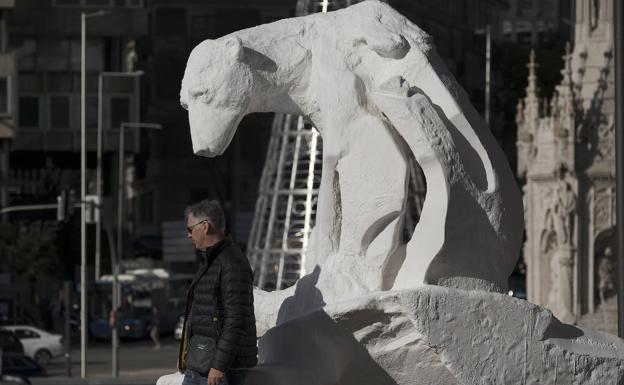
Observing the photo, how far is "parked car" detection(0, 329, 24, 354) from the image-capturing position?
47.2m

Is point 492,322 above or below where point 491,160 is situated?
below

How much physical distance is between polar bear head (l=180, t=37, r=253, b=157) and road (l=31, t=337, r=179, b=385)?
72.4ft

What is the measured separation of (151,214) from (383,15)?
3268 inches

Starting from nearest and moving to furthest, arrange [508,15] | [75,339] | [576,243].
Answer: [576,243] < [75,339] < [508,15]

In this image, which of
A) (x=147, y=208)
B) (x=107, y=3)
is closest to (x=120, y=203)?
(x=107, y=3)

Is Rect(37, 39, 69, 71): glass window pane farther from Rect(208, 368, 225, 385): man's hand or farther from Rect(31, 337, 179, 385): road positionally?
Rect(208, 368, 225, 385): man's hand

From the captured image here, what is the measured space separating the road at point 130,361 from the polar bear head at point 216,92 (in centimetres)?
2207

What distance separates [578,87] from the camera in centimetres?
5453

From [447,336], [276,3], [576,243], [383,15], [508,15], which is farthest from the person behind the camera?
[508,15]

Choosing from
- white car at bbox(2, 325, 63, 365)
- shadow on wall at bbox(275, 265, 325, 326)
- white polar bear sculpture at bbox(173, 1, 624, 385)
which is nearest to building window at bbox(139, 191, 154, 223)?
white car at bbox(2, 325, 63, 365)

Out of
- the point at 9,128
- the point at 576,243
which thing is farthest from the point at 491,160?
the point at 9,128

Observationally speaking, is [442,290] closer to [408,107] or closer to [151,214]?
[408,107]

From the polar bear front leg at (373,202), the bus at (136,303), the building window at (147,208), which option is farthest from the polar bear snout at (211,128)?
the building window at (147,208)

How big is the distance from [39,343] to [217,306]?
128ft
